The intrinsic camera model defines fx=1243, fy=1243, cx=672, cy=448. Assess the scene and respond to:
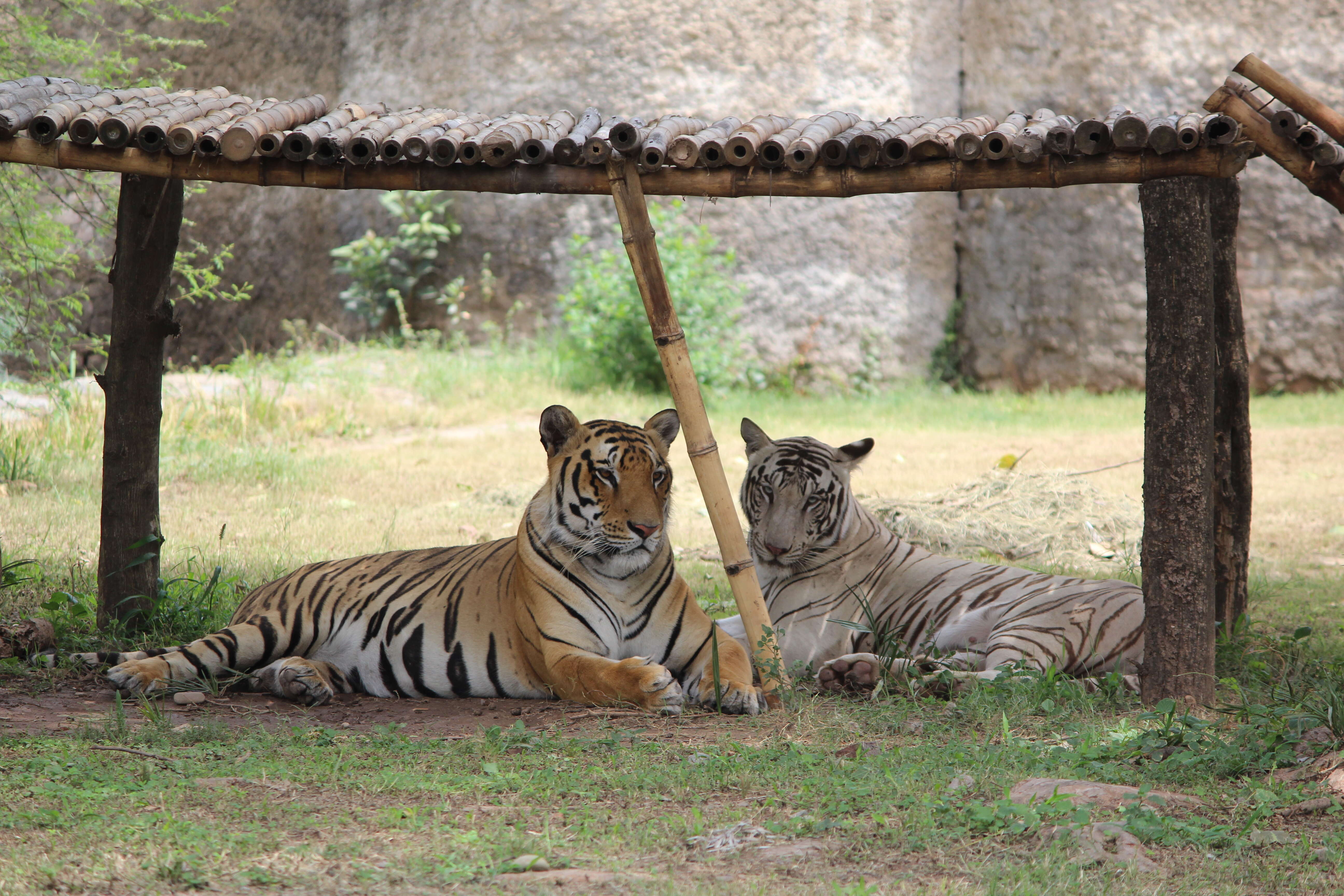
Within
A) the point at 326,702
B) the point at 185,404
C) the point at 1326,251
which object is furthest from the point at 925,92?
the point at 326,702

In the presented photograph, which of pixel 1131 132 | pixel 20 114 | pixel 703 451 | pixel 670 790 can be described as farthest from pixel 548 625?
pixel 1131 132

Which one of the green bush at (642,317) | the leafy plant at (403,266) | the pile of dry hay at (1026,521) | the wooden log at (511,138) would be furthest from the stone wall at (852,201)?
the wooden log at (511,138)

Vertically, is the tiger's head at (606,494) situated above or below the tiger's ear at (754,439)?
below

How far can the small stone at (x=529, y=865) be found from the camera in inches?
110

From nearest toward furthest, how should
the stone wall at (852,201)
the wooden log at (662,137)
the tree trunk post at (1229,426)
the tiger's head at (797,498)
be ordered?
1. the wooden log at (662,137)
2. the tree trunk post at (1229,426)
3. the tiger's head at (797,498)
4. the stone wall at (852,201)

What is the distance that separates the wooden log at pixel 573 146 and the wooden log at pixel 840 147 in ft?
2.69

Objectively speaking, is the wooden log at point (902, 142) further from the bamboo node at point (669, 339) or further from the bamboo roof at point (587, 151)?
the bamboo node at point (669, 339)

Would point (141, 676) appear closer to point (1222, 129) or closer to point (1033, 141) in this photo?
point (1033, 141)

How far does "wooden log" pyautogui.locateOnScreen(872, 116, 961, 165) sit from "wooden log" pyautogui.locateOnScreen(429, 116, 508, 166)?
4.59 feet

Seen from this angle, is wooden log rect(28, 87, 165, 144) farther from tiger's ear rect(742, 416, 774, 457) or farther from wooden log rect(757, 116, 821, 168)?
tiger's ear rect(742, 416, 774, 457)

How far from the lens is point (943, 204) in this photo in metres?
14.0

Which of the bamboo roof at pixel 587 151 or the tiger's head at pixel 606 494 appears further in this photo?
the tiger's head at pixel 606 494

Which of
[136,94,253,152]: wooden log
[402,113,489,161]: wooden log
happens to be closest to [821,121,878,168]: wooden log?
[402,113,489,161]: wooden log

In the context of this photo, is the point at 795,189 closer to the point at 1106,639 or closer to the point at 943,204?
the point at 1106,639
